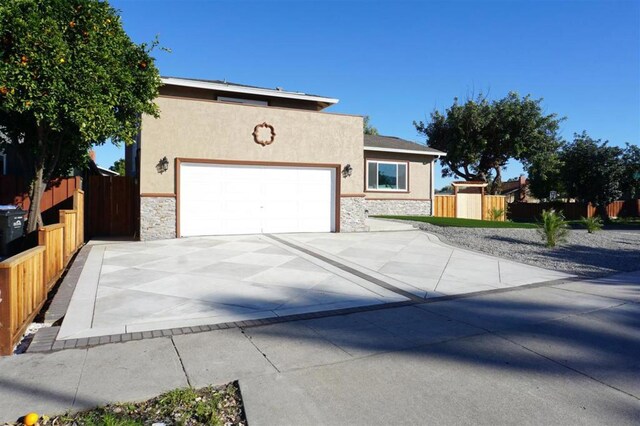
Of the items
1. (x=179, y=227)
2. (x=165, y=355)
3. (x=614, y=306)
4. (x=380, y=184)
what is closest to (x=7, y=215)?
(x=179, y=227)

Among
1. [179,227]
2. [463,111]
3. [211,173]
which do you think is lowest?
[179,227]

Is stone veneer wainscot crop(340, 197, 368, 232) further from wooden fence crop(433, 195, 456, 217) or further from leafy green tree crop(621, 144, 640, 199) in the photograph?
leafy green tree crop(621, 144, 640, 199)

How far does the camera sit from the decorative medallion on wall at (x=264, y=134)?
14.3 m

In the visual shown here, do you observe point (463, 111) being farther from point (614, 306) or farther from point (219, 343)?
point (219, 343)

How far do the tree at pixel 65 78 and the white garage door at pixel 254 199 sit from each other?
338 cm

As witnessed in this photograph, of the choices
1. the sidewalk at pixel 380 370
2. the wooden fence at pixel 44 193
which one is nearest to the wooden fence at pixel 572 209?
the wooden fence at pixel 44 193

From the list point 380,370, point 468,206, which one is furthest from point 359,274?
point 468,206

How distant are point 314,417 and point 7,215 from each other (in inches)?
368

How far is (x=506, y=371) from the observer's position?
399 centimetres

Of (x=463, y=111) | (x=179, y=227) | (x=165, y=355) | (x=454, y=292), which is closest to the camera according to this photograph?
(x=165, y=355)

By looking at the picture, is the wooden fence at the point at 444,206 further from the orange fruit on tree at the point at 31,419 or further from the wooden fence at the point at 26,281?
the orange fruit on tree at the point at 31,419

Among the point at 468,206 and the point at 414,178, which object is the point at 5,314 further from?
the point at 468,206

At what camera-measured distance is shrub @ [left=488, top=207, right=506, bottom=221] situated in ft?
91.2

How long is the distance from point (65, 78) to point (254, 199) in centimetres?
701
